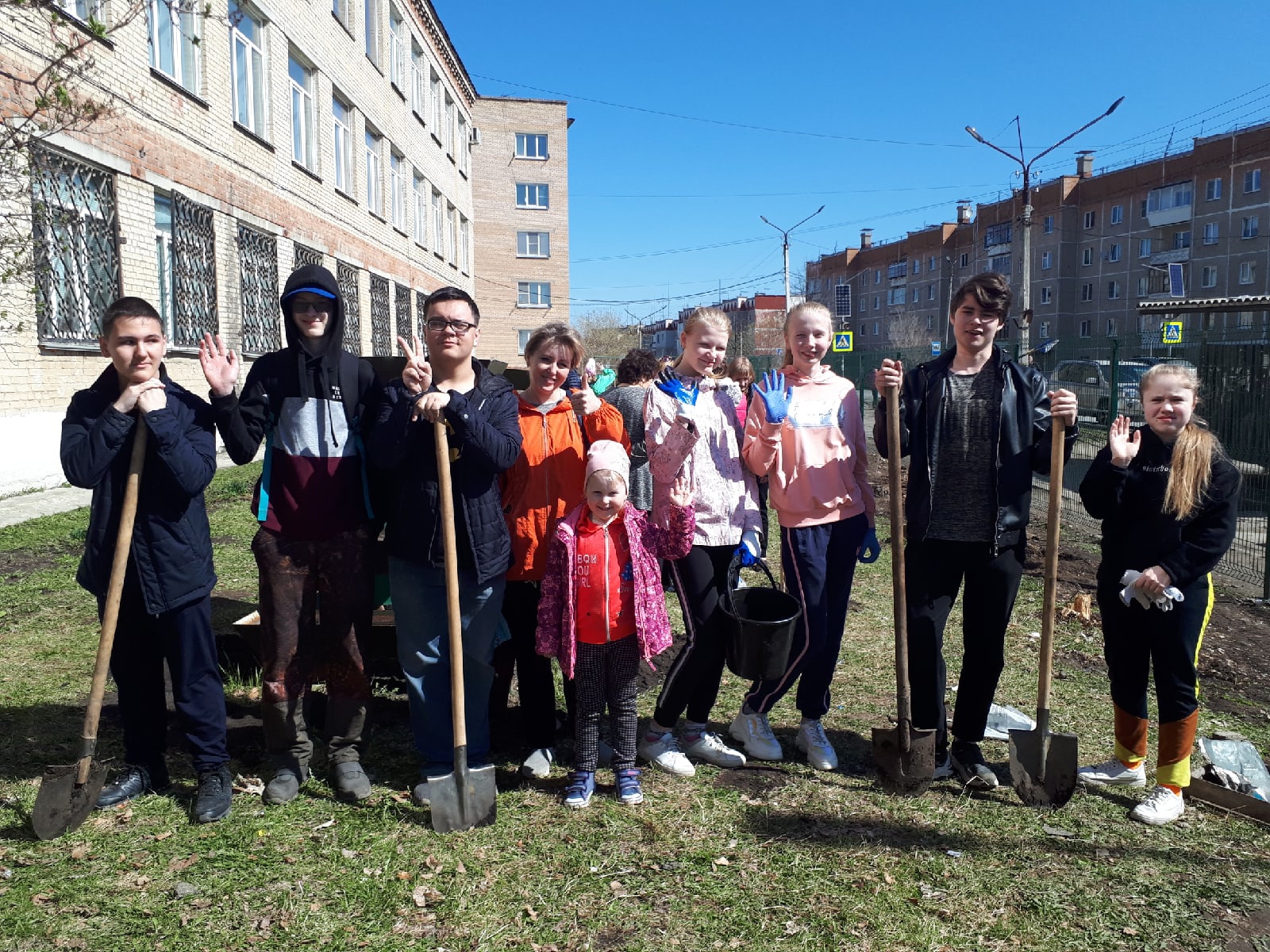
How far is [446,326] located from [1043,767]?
9.31ft

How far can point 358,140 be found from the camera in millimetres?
19750

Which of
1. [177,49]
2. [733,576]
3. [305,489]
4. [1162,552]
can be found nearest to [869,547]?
[733,576]

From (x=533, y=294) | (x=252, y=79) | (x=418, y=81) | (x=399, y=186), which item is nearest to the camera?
(x=252, y=79)

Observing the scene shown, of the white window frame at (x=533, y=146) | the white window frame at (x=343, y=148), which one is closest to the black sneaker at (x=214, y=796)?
the white window frame at (x=343, y=148)

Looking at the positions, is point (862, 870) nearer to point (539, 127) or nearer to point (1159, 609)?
point (1159, 609)

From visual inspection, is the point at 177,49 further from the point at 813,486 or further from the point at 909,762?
the point at 909,762

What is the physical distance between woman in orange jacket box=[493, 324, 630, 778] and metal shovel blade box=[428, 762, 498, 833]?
412 mm

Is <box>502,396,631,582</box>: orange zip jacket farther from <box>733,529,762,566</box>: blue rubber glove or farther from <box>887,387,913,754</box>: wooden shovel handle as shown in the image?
<box>887,387,913,754</box>: wooden shovel handle

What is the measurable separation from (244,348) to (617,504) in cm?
1257

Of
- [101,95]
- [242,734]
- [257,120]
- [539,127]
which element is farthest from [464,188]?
[242,734]

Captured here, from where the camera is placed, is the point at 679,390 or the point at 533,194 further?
the point at 533,194

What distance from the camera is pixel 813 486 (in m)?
3.71

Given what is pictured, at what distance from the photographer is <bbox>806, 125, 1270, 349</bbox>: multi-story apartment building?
46531 millimetres

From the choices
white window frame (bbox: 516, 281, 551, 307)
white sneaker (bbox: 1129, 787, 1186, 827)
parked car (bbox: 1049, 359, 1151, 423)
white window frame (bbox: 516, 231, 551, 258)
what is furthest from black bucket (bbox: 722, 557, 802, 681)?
white window frame (bbox: 516, 231, 551, 258)
